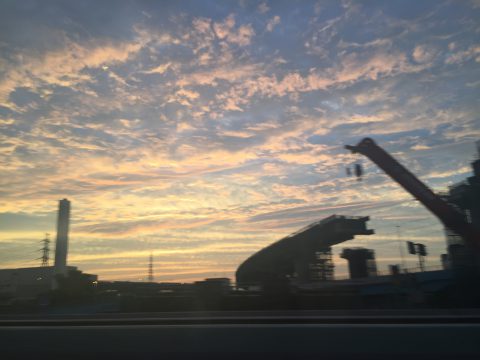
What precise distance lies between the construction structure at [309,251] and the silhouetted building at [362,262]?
399cm

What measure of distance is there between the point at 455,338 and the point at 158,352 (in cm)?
318

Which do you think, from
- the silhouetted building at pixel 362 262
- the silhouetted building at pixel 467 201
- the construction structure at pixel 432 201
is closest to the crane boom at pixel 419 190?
the construction structure at pixel 432 201

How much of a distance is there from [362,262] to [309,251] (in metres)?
8.78

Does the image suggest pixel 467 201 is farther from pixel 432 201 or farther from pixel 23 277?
pixel 23 277

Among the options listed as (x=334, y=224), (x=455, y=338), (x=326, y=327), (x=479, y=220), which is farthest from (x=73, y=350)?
(x=479, y=220)

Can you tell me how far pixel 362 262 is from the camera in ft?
213

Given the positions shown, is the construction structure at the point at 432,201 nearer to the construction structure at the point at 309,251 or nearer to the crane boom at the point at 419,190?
the crane boom at the point at 419,190

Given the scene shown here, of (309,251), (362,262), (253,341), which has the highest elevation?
(309,251)

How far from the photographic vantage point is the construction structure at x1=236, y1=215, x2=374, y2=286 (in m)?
54.5

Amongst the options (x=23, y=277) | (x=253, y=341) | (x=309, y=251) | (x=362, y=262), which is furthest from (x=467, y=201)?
(x=23, y=277)

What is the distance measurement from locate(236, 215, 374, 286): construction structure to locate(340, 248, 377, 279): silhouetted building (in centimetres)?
399

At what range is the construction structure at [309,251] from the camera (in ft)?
179

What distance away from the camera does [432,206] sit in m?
33.2

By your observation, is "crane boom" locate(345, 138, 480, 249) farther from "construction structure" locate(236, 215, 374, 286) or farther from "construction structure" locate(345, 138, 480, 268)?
"construction structure" locate(236, 215, 374, 286)
